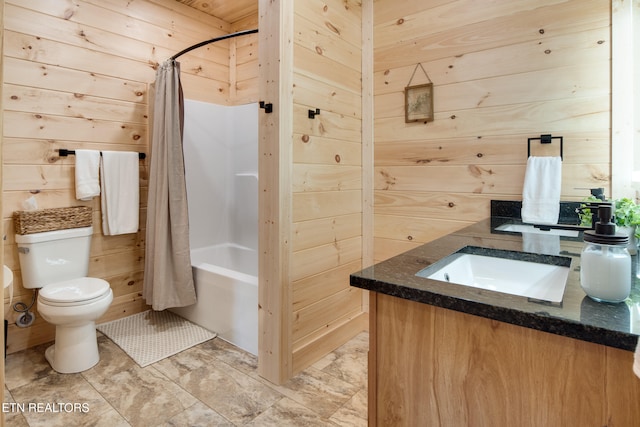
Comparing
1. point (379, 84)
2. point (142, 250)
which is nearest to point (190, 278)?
point (142, 250)

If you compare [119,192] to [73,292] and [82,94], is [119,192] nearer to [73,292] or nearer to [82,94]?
[82,94]

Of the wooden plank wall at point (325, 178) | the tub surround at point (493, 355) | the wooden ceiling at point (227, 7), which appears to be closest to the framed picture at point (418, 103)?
the wooden plank wall at point (325, 178)

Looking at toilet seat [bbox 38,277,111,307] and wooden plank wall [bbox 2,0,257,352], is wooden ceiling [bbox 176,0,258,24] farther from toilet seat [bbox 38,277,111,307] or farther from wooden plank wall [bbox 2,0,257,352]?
toilet seat [bbox 38,277,111,307]

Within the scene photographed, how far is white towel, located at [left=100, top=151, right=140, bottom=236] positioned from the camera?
2637mm

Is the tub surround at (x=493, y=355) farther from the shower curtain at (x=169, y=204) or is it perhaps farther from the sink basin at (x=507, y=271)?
the shower curtain at (x=169, y=204)

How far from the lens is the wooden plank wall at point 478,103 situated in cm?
183

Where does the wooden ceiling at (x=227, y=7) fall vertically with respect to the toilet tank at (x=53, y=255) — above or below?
above

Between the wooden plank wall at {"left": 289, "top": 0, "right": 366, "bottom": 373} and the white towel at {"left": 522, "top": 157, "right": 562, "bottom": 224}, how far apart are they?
1.08 m

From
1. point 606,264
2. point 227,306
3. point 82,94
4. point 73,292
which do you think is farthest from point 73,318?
point 606,264

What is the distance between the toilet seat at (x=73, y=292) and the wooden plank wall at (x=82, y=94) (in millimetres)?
405

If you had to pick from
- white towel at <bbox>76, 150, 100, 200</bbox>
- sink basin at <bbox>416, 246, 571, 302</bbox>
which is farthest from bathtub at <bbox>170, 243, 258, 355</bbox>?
sink basin at <bbox>416, 246, 571, 302</bbox>

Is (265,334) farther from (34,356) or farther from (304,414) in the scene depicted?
(34,356)

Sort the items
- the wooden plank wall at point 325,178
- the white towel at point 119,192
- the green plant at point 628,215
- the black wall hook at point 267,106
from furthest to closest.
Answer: the white towel at point 119,192 → the wooden plank wall at point 325,178 → the black wall hook at point 267,106 → the green plant at point 628,215

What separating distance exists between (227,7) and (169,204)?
192 cm
